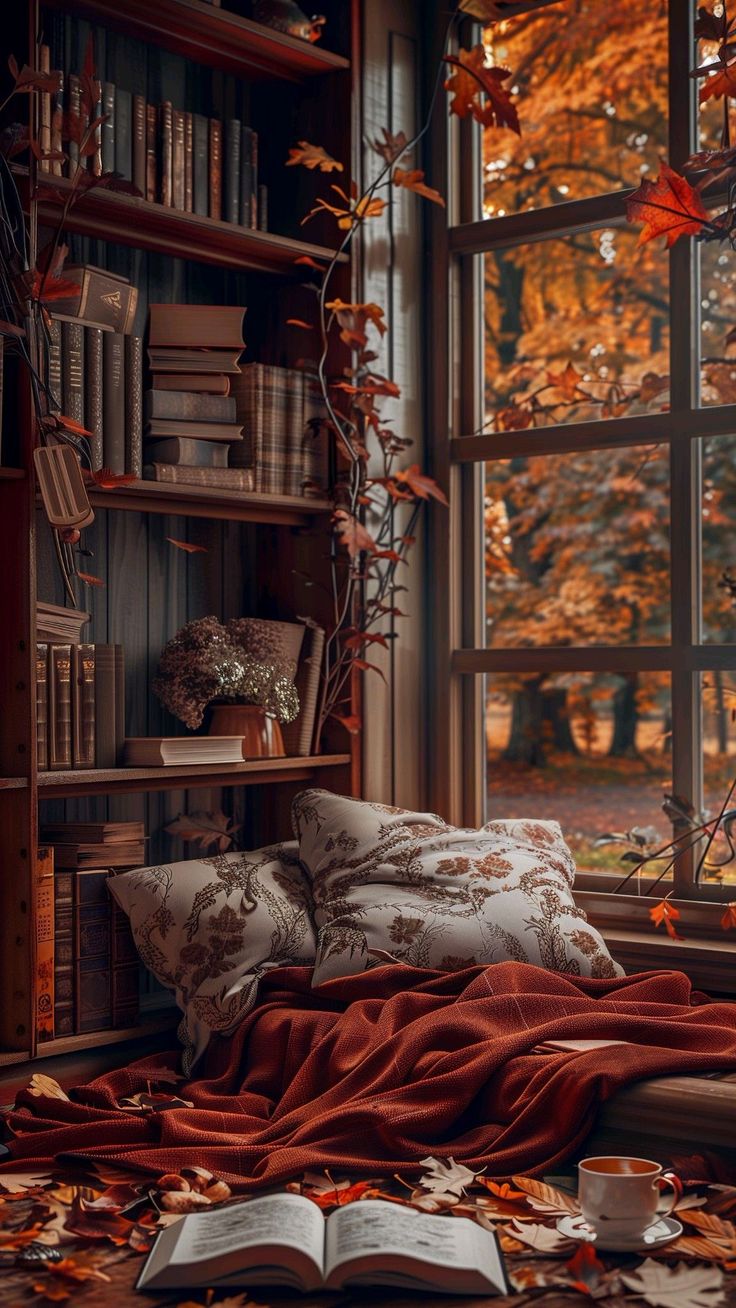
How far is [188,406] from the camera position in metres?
2.99

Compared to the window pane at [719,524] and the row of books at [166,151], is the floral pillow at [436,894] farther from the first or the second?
the window pane at [719,524]

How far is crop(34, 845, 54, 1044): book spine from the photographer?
2.60 metres

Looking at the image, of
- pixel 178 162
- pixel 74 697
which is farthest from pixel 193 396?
pixel 74 697

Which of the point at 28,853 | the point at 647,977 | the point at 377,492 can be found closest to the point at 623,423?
the point at 377,492

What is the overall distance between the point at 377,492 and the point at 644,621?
3658mm

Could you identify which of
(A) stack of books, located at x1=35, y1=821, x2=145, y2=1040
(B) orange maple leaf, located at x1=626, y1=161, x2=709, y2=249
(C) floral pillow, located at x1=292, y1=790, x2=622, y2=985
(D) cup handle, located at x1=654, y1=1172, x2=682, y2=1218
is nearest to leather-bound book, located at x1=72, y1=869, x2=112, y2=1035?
(A) stack of books, located at x1=35, y1=821, x2=145, y2=1040

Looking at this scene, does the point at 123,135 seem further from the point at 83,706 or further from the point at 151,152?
the point at 83,706

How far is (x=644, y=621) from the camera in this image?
6.76 metres

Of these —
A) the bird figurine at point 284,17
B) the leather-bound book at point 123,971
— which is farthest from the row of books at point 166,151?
the leather-bound book at point 123,971

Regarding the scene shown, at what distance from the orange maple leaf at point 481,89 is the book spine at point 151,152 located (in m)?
0.64

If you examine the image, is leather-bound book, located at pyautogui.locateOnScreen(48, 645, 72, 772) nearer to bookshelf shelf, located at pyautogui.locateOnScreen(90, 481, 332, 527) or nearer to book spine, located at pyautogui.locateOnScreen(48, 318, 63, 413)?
bookshelf shelf, located at pyautogui.locateOnScreen(90, 481, 332, 527)

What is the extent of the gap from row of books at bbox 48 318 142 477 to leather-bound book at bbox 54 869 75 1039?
2.72 ft

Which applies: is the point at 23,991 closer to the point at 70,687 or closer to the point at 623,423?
the point at 70,687

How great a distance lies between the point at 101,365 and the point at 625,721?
4.48 m
